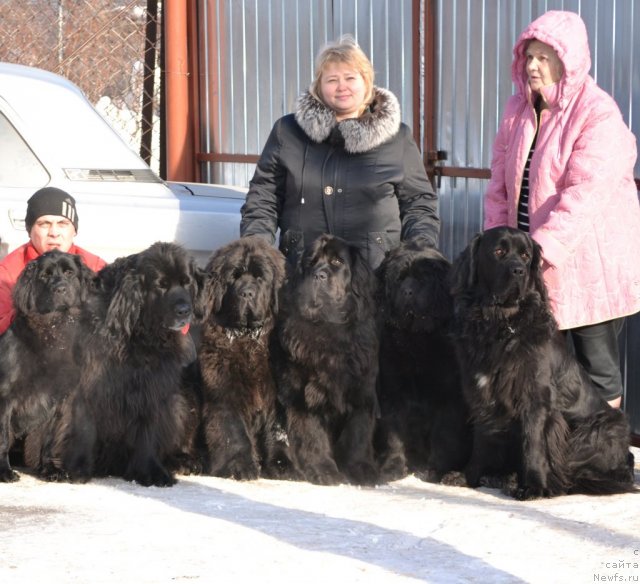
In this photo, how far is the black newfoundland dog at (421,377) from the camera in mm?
5941

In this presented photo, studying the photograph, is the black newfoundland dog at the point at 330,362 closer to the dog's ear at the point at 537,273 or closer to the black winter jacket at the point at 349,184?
the black winter jacket at the point at 349,184

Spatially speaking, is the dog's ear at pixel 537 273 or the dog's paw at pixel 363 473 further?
the dog's paw at pixel 363 473

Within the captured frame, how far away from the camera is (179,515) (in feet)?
16.6

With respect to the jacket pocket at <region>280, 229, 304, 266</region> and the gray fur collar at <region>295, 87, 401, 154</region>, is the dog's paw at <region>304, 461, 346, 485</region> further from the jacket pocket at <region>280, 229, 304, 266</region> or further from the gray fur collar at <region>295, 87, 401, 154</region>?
the gray fur collar at <region>295, 87, 401, 154</region>

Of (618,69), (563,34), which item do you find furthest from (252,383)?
(618,69)

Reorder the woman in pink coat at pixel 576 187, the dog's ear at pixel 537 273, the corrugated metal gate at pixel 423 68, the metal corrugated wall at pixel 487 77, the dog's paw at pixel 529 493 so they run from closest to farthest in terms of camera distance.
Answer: the dog's paw at pixel 529 493 < the dog's ear at pixel 537 273 < the woman in pink coat at pixel 576 187 < the metal corrugated wall at pixel 487 77 < the corrugated metal gate at pixel 423 68

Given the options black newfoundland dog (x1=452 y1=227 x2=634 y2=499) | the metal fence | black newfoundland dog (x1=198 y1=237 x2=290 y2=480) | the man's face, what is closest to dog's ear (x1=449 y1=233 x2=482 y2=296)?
black newfoundland dog (x1=452 y1=227 x2=634 y2=499)

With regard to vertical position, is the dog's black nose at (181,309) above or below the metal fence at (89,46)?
below

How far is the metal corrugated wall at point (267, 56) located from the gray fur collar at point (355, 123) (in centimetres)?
191

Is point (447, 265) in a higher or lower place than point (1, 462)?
higher

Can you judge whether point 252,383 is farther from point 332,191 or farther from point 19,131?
point 19,131

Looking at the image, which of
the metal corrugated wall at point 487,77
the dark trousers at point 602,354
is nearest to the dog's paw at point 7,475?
the dark trousers at point 602,354

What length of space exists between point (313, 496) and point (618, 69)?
3.13 meters

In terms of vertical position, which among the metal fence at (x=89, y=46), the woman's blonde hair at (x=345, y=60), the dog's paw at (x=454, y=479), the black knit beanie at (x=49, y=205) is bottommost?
the dog's paw at (x=454, y=479)
